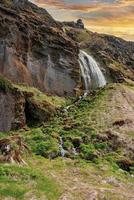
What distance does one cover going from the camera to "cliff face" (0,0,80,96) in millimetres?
71375

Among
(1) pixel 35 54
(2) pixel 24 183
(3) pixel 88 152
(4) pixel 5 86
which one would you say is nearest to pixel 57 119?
(4) pixel 5 86

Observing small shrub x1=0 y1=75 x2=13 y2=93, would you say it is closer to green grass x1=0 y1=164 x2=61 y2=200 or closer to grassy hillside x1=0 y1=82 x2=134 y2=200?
grassy hillside x1=0 y1=82 x2=134 y2=200

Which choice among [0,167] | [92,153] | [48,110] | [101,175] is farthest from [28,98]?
[0,167]

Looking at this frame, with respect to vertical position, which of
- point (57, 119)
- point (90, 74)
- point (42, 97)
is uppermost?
point (90, 74)

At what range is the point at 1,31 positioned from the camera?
235ft

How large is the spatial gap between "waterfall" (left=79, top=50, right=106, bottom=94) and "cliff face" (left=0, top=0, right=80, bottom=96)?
3.46m

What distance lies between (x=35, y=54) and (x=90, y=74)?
42.7ft

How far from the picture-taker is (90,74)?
86.1 metres

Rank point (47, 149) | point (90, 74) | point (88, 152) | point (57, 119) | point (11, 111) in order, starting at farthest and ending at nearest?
point (90, 74) → point (57, 119) → point (11, 111) → point (88, 152) → point (47, 149)

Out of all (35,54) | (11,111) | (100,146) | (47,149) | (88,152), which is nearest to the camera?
(47,149)

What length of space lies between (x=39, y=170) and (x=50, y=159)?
606 centimetres

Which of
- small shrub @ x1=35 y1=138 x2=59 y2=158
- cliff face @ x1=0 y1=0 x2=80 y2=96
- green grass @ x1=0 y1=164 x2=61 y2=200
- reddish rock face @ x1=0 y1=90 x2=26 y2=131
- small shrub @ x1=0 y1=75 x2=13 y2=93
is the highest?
cliff face @ x1=0 y1=0 x2=80 y2=96

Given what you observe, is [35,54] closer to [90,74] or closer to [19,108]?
[90,74]

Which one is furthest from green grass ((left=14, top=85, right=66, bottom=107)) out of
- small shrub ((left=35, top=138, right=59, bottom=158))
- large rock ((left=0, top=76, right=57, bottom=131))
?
small shrub ((left=35, top=138, right=59, bottom=158))
